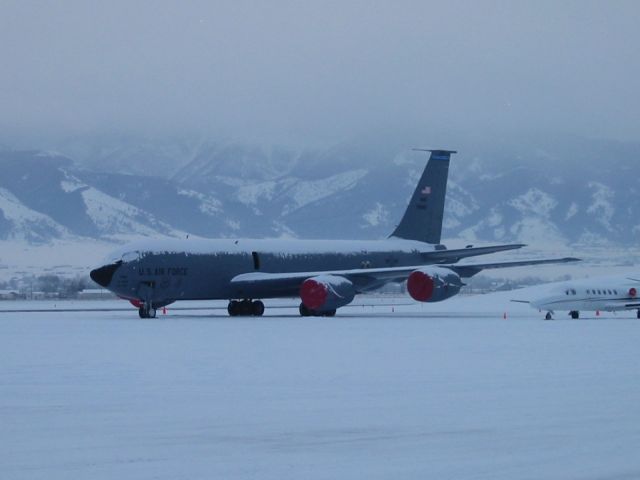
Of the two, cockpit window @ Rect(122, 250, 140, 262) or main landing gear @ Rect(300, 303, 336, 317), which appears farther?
main landing gear @ Rect(300, 303, 336, 317)

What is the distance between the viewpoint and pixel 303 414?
53.1ft

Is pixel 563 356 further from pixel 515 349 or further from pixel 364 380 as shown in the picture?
pixel 364 380

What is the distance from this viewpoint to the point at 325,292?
4819cm

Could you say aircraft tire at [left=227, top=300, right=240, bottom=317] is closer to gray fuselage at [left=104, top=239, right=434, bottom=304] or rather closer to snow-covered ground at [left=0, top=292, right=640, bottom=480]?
gray fuselage at [left=104, top=239, right=434, bottom=304]

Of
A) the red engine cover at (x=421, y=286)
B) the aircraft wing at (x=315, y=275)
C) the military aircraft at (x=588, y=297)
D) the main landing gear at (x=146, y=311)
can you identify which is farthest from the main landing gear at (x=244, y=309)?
the military aircraft at (x=588, y=297)

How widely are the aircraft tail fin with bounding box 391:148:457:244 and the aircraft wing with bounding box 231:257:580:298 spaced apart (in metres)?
8.10

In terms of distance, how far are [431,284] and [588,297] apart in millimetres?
7277

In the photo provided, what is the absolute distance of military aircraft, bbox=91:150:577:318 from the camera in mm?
47438

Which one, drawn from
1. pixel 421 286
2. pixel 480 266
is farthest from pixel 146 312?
pixel 480 266

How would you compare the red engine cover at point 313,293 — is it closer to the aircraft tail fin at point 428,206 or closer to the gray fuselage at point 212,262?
the gray fuselage at point 212,262

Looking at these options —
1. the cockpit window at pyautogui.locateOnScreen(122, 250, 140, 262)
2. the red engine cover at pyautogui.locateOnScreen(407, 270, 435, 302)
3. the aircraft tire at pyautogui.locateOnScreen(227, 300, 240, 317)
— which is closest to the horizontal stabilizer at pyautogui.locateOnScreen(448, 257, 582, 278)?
the red engine cover at pyautogui.locateOnScreen(407, 270, 435, 302)

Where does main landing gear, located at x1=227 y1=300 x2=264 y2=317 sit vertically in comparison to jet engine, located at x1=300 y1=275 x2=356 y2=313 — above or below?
below

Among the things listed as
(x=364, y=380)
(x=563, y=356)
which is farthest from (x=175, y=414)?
(x=563, y=356)

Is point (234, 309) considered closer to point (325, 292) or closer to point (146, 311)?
point (146, 311)
